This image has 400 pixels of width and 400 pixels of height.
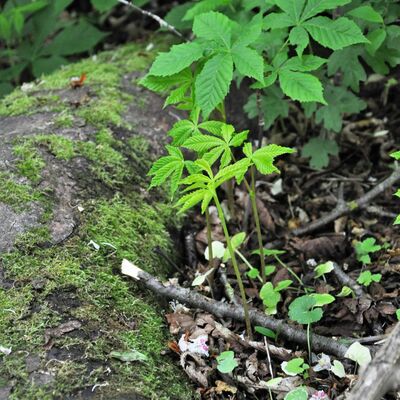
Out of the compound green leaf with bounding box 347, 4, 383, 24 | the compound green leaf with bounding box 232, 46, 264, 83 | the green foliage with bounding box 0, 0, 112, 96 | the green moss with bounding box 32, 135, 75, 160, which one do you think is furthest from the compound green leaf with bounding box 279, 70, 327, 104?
the green foliage with bounding box 0, 0, 112, 96

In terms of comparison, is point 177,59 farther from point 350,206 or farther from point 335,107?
point 350,206

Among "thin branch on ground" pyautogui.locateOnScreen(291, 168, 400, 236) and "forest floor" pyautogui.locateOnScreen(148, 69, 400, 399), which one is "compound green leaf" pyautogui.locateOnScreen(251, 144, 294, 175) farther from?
"thin branch on ground" pyautogui.locateOnScreen(291, 168, 400, 236)

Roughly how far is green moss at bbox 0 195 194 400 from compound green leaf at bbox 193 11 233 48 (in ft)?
3.40

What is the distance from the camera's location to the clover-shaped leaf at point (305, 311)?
8.22ft

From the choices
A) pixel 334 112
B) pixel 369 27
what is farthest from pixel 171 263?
pixel 369 27

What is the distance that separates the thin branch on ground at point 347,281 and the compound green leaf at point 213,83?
1.12 meters

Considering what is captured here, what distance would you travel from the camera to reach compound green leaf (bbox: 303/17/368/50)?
8.69ft

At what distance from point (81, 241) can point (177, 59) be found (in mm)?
990

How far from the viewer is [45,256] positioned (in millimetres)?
2623

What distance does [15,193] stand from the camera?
284 centimetres

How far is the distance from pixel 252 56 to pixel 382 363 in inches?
57.5

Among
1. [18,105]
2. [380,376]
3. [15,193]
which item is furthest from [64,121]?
[380,376]

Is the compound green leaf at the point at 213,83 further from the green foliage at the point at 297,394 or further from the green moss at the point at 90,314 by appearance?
the green foliage at the point at 297,394

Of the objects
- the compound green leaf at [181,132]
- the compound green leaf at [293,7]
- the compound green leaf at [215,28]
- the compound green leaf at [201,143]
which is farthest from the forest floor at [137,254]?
the compound green leaf at [293,7]
